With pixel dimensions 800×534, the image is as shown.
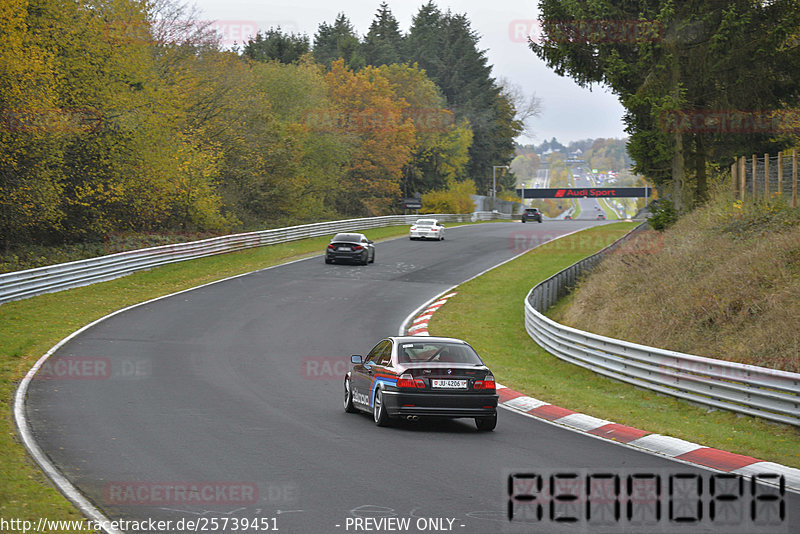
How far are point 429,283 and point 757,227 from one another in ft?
51.6

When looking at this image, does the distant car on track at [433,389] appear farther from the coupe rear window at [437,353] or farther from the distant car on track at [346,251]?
the distant car on track at [346,251]

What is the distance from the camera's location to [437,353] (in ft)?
42.3

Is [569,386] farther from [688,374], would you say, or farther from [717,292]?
[717,292]

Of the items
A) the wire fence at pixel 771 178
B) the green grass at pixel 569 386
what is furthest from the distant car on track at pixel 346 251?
the wire fence at pixel 771 178

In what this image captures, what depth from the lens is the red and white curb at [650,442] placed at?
10.0 m

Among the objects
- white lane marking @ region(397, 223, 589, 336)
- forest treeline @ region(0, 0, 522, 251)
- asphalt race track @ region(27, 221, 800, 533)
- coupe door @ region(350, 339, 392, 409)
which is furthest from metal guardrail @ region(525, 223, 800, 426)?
forest treeline @ region(0, 0, 522, 251)

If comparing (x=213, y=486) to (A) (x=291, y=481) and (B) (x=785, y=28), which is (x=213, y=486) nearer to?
(A) (x=291, y=481)

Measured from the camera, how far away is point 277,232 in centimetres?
4875

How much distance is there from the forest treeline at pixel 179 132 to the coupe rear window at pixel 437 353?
22.9 meters

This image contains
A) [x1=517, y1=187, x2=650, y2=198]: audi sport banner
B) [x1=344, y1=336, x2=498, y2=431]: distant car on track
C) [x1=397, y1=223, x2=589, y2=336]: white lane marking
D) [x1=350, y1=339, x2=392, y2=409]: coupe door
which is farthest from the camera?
[x1=517, y1=187, x2=650, y2=198]: audi sport banner

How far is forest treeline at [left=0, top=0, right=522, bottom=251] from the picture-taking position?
32312mm

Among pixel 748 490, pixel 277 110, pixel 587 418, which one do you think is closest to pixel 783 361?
pixel 587 418

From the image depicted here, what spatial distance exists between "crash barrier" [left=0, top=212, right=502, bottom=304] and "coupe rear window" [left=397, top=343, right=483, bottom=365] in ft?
56.8

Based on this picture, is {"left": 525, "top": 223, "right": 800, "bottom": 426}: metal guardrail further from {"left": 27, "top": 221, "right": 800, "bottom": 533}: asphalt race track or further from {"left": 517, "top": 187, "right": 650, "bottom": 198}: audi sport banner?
{"left": 517, "top": 187, "right": 650, "bottom": 198}: audi sport banner
